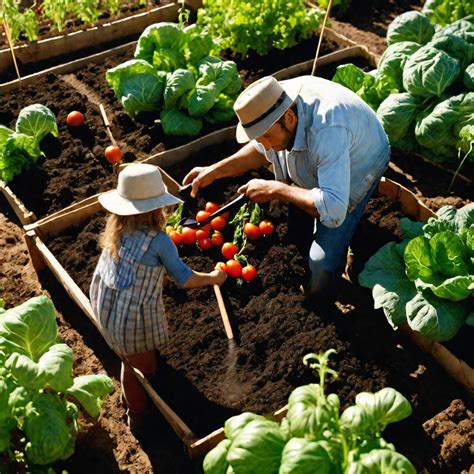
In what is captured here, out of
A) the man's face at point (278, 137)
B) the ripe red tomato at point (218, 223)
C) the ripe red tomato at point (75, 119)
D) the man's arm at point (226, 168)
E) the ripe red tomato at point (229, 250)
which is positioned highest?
the man's face at point (278, 137)

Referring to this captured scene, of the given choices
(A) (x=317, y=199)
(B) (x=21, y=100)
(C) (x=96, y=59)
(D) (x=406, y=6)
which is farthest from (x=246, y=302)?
(D) (x=406, y=6)

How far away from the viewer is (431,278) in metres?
4.38

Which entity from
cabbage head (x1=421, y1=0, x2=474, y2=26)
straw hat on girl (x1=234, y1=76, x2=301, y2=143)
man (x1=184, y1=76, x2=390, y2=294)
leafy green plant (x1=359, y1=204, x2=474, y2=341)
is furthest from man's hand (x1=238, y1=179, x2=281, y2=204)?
cabbage head (x1=421, y1=0, x2=474, y2=26)

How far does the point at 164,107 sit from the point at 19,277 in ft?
7.08

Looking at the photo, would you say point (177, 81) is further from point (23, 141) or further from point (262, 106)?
point (262, 106)

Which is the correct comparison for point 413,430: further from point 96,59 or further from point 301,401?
point 96,59

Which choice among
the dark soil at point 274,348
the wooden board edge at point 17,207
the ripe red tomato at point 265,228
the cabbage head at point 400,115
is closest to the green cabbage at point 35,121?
the wooden board edge at point 17,207

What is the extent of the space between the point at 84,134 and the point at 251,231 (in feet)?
7.19

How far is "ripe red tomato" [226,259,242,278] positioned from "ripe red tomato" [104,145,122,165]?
5.37 ft

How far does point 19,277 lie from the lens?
205 inches

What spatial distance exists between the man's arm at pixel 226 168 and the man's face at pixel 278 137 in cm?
69

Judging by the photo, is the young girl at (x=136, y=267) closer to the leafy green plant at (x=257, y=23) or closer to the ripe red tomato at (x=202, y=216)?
the ripe red tomato at (x=202, y=216)

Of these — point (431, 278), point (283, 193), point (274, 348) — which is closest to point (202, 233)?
point (283, 193)

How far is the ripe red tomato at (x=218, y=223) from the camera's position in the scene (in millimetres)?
5098
